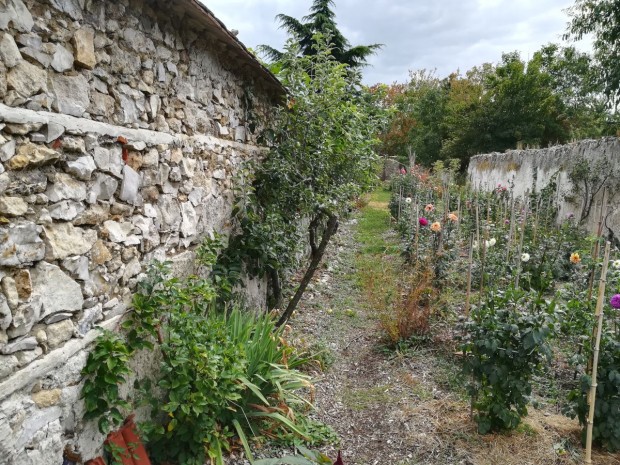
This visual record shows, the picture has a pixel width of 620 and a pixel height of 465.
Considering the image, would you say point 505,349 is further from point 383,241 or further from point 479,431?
point 383,241

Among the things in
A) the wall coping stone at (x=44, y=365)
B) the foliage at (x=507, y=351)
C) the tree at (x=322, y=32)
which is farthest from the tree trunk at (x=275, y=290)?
the tree at (x=322, y=32)

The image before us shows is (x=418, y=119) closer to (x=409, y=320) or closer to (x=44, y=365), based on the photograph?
(x=409, y=320)

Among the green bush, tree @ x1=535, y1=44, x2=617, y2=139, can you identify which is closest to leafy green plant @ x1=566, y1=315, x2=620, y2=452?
the green bush

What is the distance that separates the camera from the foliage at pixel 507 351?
2.77 meters

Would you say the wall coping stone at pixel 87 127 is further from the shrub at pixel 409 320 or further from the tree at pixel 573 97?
the tree at pixel 573 97

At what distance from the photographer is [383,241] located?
9734mm

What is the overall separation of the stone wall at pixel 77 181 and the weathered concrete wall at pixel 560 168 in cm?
521

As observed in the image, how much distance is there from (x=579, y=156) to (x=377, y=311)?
5.89m

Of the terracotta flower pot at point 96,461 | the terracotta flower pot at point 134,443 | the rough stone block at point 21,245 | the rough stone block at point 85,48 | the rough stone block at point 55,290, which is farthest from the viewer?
the terracotta flower pot at point 134,443

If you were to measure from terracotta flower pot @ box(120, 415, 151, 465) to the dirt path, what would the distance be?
1.20m

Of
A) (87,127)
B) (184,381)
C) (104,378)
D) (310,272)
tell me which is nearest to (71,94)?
(87,127)

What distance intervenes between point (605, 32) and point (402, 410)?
8.63 metres

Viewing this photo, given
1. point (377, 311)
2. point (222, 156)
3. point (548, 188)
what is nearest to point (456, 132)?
point (548, 188)

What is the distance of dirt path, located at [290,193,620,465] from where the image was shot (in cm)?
289
